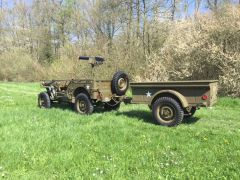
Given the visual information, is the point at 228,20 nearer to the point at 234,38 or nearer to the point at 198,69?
the point at 234,38

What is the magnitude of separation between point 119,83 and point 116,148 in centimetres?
454

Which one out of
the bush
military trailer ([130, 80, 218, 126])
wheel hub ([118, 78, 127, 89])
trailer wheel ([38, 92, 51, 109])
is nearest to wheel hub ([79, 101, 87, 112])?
wheel hub ([118, 78, 127, 89])

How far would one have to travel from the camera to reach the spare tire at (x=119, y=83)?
35.6 feet

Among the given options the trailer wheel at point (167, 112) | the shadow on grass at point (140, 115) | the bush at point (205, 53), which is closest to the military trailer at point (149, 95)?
the trailer wheel at point (167, 112)

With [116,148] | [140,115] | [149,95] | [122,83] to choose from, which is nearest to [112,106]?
[122,83]

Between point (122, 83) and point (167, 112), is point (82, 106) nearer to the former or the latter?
point (122, 83)

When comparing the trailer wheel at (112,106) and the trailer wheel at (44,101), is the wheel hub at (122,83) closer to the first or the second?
the trailer wheel at (112,106)

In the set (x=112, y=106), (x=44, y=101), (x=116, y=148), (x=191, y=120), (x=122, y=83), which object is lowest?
(x=116, y=148)

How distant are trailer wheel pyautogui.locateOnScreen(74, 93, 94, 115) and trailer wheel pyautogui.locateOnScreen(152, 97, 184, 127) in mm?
2561

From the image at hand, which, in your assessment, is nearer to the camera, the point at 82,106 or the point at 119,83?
the point at 119,83

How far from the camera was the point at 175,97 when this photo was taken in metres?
8.77

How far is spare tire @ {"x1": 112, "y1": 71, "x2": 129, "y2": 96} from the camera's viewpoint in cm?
1085

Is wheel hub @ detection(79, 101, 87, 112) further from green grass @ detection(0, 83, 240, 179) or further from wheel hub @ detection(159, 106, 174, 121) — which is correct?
wheel hub @ detection(159, 106, 174, 121)

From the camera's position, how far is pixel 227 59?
1501 centimetres
